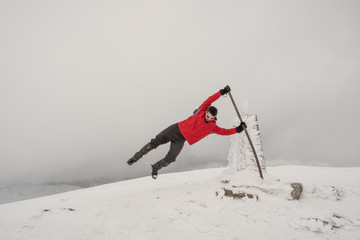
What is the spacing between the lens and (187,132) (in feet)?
17.6

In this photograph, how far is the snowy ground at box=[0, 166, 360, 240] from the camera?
3.03 meters

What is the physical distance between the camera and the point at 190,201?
4.34 m

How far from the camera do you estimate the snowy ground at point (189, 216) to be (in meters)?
3.03

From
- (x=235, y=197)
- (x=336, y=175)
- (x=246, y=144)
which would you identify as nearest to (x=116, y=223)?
(x=235, y=197)

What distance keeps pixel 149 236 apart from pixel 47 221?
2.09 metres

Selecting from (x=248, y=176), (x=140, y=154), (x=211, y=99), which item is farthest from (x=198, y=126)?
(x=248, y=176)

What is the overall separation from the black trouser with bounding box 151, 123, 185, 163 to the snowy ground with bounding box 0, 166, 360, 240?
1.02 m

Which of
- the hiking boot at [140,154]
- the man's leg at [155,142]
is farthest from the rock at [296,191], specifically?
the hiking boot at [140,154]

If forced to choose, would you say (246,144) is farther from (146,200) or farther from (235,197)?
(146,200)

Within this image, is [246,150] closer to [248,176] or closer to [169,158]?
[248,176]

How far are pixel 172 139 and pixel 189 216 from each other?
2418mm

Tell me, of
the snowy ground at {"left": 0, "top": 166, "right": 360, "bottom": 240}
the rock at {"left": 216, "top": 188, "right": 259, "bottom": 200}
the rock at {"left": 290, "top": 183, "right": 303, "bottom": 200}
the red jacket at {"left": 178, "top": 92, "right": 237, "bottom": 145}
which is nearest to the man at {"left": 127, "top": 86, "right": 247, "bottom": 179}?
the red jacket at {"left": 178, "top": 92, "right": 237, "bottom": 145}

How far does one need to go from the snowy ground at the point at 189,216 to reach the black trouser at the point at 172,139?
1.02 m

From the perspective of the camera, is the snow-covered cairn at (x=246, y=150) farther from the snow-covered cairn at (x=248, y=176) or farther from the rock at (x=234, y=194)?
the rock at (x=234, y=194)
